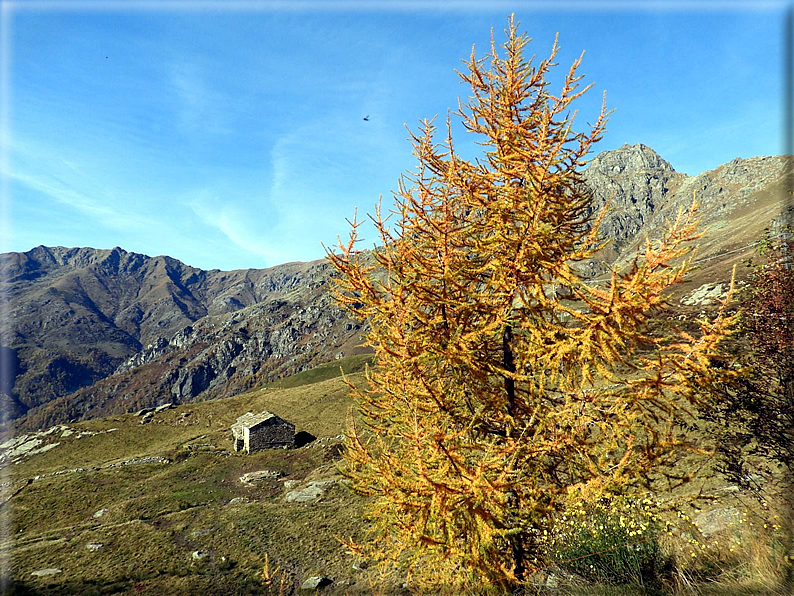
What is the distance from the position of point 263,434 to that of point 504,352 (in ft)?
128

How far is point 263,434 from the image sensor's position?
40.6 meters

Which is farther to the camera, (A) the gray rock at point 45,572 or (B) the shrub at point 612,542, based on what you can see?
(A) the gray rock at point 45,572

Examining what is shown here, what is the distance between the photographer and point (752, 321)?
30.6ft

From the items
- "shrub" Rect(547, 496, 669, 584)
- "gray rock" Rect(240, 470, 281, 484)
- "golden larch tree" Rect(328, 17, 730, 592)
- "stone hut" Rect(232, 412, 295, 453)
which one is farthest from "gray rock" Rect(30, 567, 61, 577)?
"shrub" Rect(547, 496, 669, 584)

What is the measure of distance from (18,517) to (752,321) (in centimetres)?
4349

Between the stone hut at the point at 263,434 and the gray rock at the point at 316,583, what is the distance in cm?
2747

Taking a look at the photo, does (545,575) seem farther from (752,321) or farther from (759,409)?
(752,321)

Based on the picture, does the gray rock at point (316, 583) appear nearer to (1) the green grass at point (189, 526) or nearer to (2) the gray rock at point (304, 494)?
(1) the green grass at point (189, 526)

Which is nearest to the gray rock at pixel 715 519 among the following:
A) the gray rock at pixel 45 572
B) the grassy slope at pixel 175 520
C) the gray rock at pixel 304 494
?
the grassy slope at pixel 175 520

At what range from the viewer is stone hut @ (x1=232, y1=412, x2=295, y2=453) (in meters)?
40.4

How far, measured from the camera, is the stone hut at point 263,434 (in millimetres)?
40406

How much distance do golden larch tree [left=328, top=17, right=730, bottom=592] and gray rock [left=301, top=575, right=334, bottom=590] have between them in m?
10.4

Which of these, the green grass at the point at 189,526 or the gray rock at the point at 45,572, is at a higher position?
the gray rock at the point at 45,572

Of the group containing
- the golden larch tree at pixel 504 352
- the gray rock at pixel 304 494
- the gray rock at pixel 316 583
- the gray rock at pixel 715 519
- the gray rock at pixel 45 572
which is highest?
the golden larch tree at pixel 504 352
